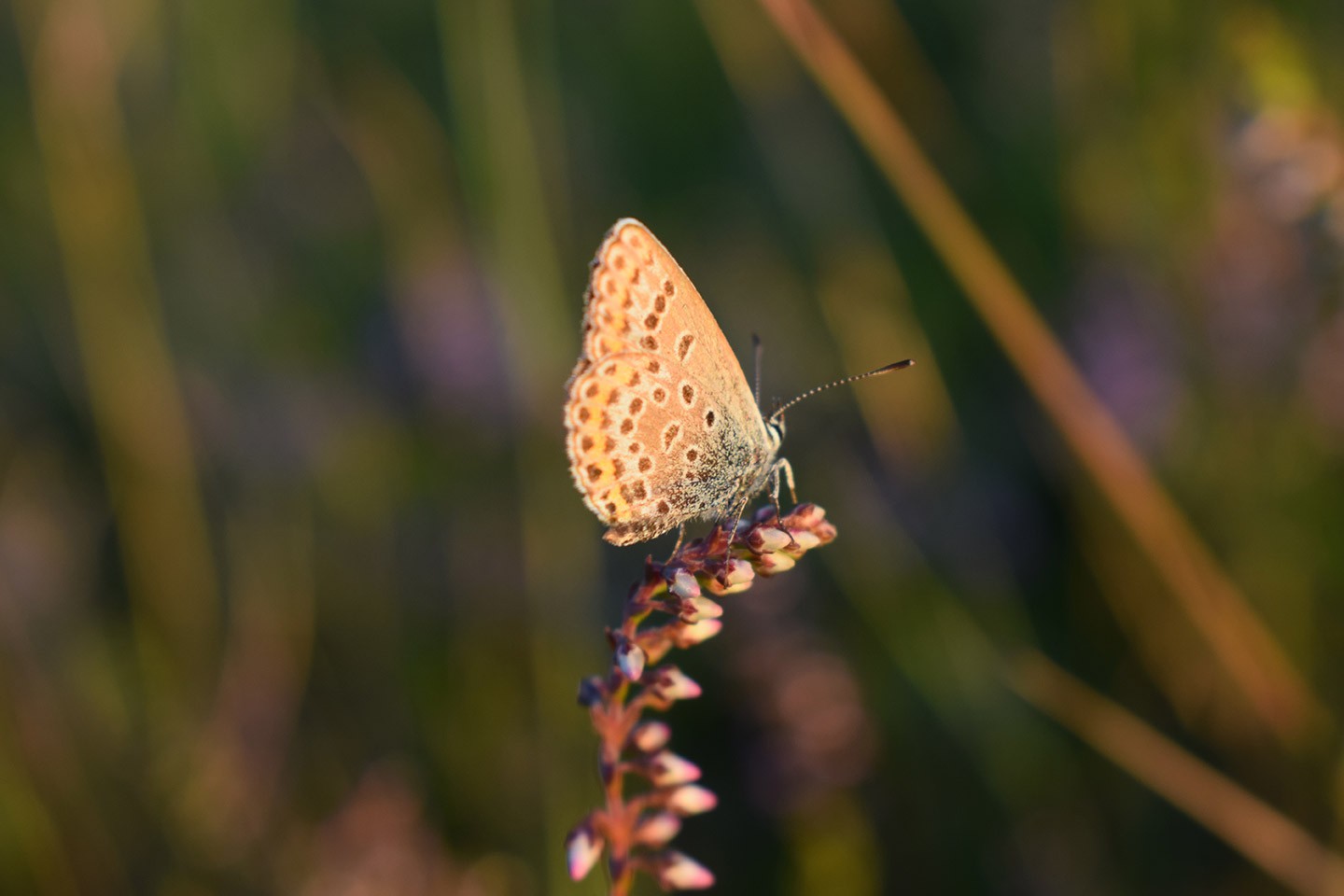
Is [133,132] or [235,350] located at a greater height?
[133,132]

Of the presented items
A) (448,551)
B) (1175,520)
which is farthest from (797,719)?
(448,551)

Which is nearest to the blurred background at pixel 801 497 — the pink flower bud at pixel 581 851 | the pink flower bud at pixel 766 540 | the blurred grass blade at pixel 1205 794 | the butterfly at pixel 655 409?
the blurred grass blade at pixel 1205 794

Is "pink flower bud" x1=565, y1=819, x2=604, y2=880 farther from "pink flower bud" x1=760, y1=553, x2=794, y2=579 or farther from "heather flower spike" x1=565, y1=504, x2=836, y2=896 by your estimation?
"pink flower bud" x1=760, y1=553, x2=794, y2=579

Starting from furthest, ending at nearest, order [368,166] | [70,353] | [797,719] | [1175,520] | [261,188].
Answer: [261,188] < [70,353] < [368,166] < [797,719] < [1175,520]

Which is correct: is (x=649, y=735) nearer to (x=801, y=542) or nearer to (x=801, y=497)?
(x=801, y=542)

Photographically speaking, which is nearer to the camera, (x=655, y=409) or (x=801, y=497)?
(x=655, y=409)

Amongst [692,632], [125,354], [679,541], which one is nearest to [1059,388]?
[679,541]

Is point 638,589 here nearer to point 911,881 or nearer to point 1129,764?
point 1129,764
